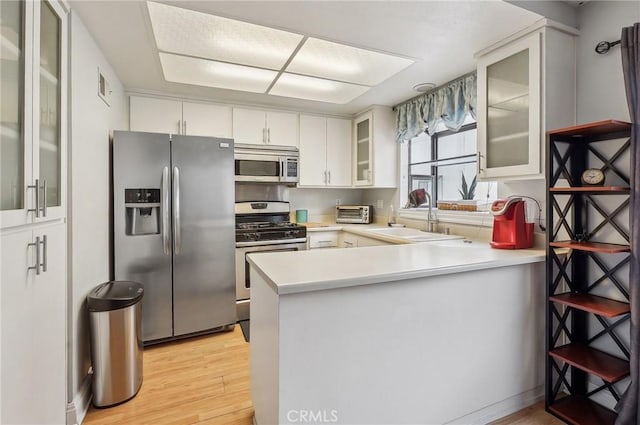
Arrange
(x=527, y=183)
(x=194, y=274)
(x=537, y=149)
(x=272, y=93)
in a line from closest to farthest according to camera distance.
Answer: (x=537, y=149)
(x=527, y=183)
(x=194, y=274)
(x=272, y=93)

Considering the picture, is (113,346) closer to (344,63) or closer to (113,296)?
(113,296)

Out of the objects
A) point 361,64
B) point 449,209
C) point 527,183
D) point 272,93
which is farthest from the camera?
point 272,93

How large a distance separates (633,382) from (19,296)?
263cm

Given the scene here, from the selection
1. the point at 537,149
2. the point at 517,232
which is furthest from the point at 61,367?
the point at 537,149

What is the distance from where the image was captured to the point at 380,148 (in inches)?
142

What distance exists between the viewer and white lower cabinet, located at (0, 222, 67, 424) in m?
1.05

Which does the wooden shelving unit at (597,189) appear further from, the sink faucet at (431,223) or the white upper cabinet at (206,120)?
the white upper cabinet at (206,120)

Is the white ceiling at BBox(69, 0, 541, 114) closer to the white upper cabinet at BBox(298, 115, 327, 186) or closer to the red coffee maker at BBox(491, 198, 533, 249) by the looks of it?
the red coffee maker at BBox(491, 198, 533, 249)

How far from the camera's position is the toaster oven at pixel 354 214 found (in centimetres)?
396

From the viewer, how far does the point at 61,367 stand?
1.47m

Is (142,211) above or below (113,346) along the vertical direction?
above

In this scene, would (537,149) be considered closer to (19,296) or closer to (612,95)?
(612,95)

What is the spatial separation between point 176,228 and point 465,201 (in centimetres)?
255

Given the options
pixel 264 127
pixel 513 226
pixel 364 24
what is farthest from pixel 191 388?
pixel 264 127
